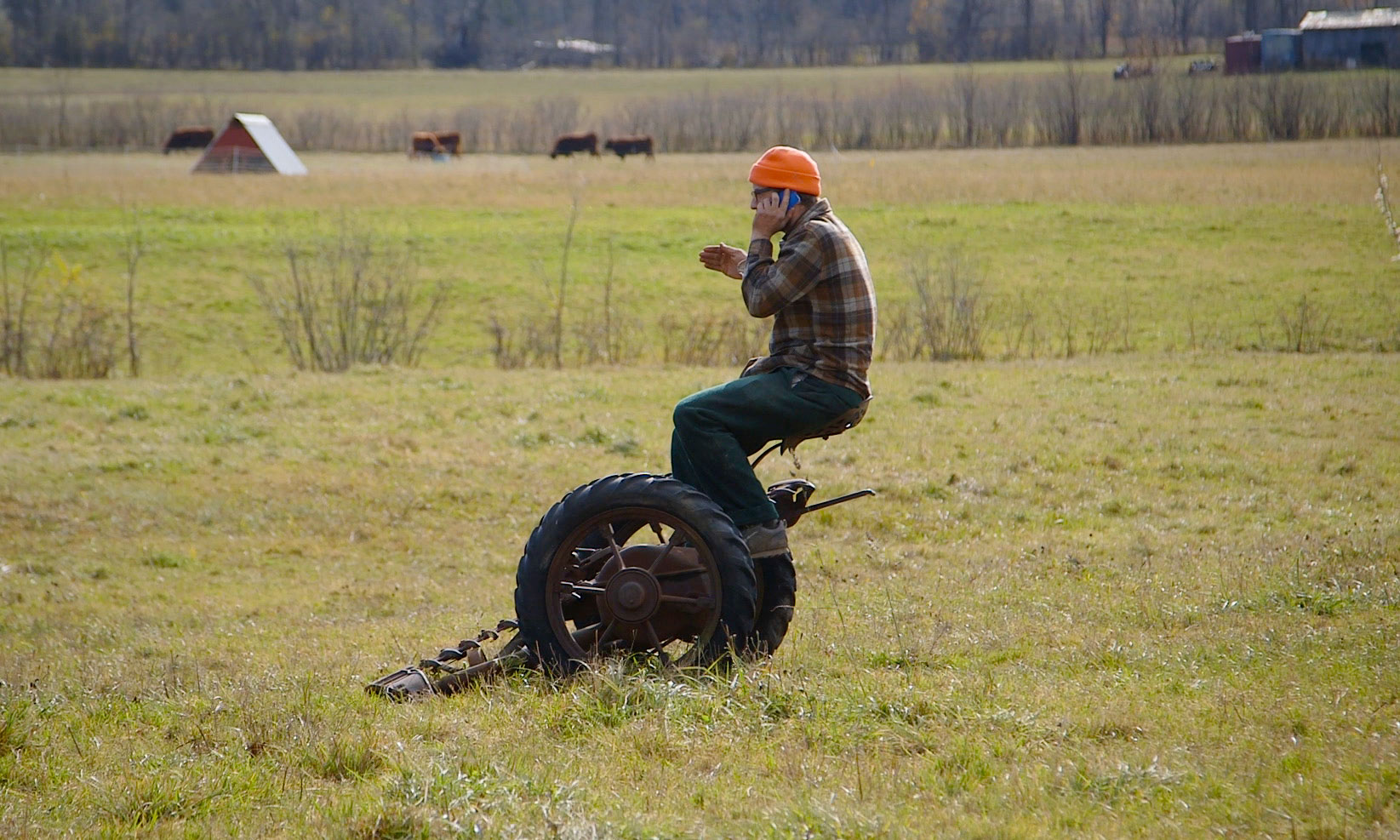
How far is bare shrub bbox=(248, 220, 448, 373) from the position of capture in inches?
794

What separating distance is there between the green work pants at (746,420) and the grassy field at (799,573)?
769mm

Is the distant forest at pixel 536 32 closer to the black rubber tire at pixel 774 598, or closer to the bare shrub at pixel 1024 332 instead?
the bare shrub at pixel 1024 332

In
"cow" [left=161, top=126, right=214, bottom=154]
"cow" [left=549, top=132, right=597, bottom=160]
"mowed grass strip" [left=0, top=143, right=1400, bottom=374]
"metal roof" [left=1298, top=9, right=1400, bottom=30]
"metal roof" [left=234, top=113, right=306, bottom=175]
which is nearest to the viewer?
"mowed grass strip" [left=0, top=143, right=1400, bottom=374]

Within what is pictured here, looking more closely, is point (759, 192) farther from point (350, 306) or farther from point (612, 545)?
point (350, 306)

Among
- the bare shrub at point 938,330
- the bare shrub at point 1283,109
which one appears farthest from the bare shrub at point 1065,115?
the bare shrub at point 938,330

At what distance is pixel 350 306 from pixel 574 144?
49.8 meters

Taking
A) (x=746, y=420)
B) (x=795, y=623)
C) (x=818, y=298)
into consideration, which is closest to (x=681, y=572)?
(x=746, y=420)

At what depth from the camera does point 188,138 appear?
6812 cm

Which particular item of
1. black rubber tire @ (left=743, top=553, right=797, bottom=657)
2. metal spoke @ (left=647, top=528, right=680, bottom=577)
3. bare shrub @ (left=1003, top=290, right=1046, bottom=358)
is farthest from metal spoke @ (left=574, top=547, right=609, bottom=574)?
bare shrub @ (left=1003, top=290, right=1046, bottom=358)

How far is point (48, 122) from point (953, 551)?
7645 cm

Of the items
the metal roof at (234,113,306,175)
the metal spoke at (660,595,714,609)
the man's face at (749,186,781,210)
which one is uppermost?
the metal roof at (234,113,306,175)

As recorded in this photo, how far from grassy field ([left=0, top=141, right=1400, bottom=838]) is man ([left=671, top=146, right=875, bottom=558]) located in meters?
0.89

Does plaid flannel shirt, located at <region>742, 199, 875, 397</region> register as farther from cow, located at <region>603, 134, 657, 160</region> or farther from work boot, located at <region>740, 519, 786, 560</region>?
cow, located at <region>603, 134, 657, 160</region>

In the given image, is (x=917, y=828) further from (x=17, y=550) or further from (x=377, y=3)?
(x=377, y=3)
